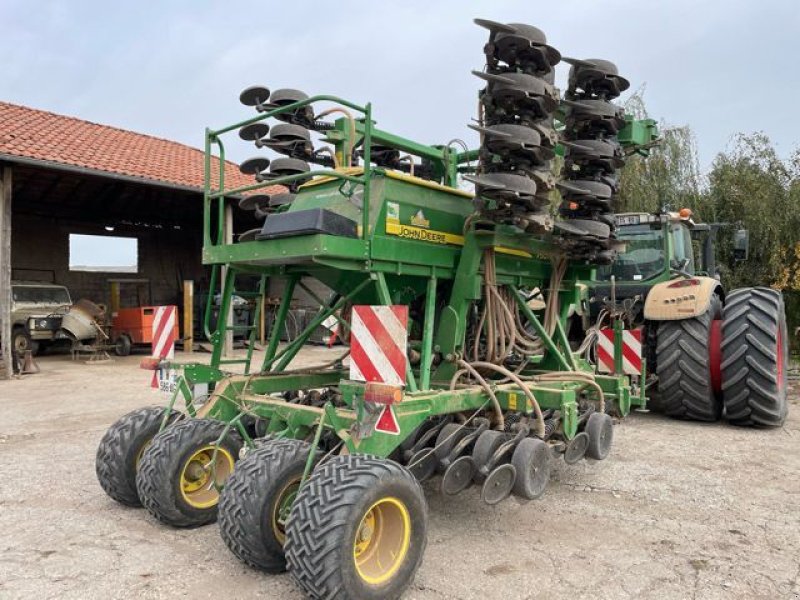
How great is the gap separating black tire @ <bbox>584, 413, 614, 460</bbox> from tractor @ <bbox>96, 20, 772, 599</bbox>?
0.02 metres

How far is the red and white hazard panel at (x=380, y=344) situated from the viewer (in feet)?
10.6

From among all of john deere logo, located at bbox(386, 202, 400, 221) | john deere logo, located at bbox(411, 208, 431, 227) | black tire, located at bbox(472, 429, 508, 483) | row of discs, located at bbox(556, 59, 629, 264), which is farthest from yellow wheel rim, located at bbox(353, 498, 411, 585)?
row of discs, located at bbox(556, 59, 629, 264)

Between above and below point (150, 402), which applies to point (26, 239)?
above

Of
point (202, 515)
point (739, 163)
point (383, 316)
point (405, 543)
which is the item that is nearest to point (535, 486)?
point (405, 543)

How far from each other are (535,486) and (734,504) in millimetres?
1526

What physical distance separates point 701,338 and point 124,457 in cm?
541

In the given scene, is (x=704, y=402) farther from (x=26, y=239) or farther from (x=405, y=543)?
(x=26, y=239)

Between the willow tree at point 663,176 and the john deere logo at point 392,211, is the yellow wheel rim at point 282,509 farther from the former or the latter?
the willow tree at point 663,176

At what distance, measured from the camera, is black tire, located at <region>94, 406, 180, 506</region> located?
387cm

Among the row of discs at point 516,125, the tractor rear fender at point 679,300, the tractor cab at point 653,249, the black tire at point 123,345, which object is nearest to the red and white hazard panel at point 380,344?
the row of discs at point 516,125

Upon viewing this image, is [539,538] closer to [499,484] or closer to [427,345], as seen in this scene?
[499,484]

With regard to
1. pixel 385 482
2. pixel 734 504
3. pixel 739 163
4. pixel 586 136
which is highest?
pixel 739 163

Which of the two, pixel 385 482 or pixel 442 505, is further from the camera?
pixel 442 505

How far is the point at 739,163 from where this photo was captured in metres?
17.3
